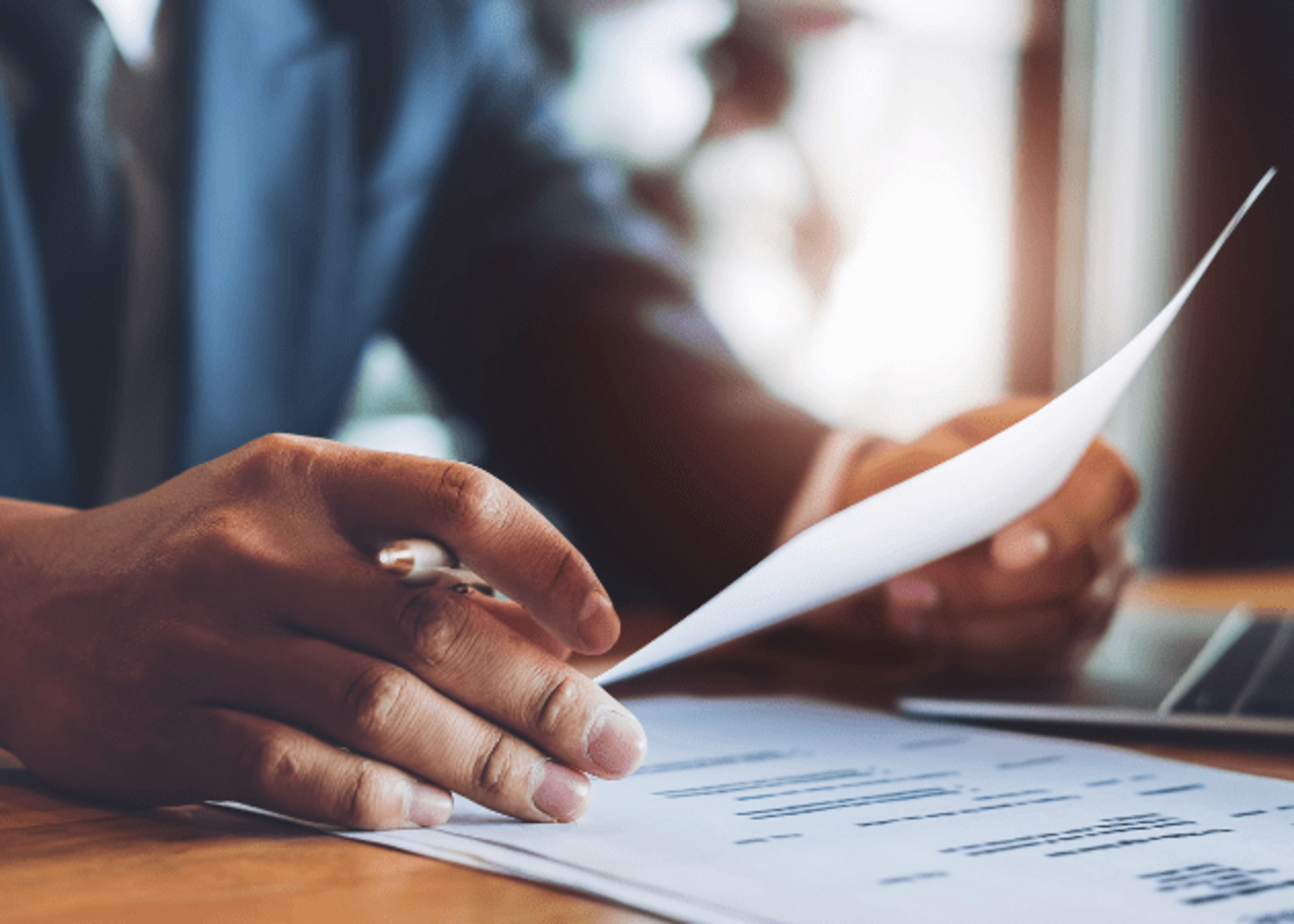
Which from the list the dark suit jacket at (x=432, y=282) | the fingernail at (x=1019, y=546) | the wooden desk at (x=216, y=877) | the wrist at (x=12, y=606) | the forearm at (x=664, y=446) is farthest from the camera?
the forearm at (x=664, y=446)

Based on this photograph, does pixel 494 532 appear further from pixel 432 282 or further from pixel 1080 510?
pixel 432 282

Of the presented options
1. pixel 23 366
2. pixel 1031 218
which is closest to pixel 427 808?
pixel 23 366

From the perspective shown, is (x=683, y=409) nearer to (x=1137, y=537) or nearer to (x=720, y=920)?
(x=720, y=920)

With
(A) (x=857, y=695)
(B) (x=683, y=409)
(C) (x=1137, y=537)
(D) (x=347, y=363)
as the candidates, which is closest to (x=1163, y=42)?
(C) (x=1137, y=537)

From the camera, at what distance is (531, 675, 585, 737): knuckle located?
11.1 inches

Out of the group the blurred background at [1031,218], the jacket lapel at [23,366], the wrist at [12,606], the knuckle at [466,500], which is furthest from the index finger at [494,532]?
the blurred background at [1031,218]

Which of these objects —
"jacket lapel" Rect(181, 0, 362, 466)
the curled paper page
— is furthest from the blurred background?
the curled paper page

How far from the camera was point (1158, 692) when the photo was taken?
0.47 m

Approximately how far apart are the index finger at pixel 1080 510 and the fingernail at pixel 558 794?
0.31 metres

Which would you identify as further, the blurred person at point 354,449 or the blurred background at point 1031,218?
the blurred background at point 1031,218

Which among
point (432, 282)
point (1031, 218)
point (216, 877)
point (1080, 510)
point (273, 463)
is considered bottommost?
point (216, 877)

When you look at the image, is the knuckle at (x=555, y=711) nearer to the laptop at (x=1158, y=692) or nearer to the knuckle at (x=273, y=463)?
the knuckle at (x=273, y=463)

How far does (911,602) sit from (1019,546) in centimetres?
7

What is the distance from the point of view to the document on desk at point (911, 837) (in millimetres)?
228
